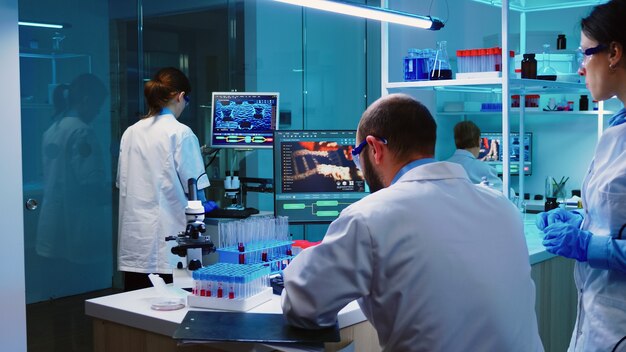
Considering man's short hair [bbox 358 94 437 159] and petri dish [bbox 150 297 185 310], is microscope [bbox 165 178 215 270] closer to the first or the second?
petri dish [bbox 150 297 185 310]

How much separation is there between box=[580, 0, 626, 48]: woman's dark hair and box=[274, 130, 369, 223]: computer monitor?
168cm

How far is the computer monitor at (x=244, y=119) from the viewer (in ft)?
15.1

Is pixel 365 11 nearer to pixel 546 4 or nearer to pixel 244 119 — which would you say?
pixel 244 119

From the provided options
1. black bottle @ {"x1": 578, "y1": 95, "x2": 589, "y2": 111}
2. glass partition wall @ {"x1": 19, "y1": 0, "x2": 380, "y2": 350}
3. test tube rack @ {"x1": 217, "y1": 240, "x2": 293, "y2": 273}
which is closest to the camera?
test tube rack @ {"x1": 217, "y1": 240, "x2": 293, "y2": 273}

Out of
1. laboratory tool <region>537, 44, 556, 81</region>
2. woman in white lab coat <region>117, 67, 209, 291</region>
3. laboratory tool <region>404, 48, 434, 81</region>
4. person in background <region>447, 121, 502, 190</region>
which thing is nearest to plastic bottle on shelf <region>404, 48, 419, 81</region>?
laboratory tool <region>404, 48, 434, 81</region>

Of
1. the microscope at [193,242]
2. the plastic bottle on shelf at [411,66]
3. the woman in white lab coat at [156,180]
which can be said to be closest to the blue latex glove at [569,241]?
the microscope at [193,242]

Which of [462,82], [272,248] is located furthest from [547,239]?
[462,82]

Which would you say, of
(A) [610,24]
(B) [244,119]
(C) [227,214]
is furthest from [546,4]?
(A) [610,24]

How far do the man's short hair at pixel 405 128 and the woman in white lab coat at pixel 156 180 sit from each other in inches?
88.8

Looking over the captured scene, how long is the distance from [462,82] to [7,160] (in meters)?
2.31

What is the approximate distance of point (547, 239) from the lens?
8.09ft

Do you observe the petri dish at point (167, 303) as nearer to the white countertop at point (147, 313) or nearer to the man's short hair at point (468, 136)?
the white countertop at point (147, 313)

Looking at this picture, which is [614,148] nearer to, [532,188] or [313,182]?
[313,182]

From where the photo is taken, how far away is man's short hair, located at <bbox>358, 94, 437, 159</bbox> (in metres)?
1.93
